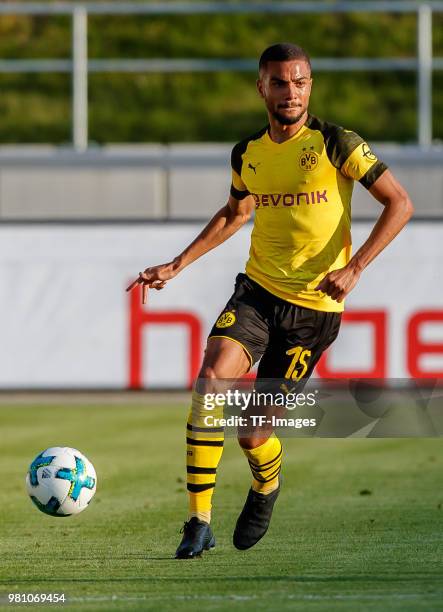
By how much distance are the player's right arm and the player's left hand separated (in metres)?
0.98

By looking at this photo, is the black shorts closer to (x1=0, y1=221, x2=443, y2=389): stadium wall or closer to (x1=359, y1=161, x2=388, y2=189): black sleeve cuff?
(x1=359, y1=161, x2=388, y2=189): black sleeve cuff

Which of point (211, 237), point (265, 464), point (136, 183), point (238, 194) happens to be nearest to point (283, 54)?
point (238, 194)

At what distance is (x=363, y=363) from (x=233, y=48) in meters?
10.0

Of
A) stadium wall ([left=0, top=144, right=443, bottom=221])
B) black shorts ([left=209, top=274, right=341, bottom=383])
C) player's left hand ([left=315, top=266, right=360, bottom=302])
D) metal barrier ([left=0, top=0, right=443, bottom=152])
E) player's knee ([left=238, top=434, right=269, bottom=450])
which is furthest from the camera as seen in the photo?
metal barrier ([left=0, top=0, right=443, bottom=152])

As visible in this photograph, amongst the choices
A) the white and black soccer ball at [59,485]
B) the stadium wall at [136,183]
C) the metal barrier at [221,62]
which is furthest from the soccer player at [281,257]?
the metal barrier at [221,62]

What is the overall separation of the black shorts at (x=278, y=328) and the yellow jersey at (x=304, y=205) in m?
0.05

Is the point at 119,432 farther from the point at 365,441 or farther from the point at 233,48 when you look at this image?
the point at 233,48

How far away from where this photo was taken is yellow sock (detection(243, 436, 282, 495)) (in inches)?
279

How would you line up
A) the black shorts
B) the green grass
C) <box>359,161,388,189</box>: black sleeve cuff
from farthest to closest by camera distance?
the black shorts, <box>359,161,388,189</box>: black sleeve cuff, the green grass

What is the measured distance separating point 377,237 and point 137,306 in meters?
8.45

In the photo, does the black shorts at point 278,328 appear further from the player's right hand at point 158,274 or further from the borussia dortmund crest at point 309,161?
the borussia dortmund crest at point 309,161

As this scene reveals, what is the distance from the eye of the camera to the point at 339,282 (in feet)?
20.9

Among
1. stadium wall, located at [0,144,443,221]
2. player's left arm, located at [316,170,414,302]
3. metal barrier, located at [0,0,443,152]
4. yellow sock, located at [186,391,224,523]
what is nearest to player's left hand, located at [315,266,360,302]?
player's left arm, located at [316,170,414,302]

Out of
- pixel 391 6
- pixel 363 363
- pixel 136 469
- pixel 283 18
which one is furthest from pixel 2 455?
pixel 283 18
